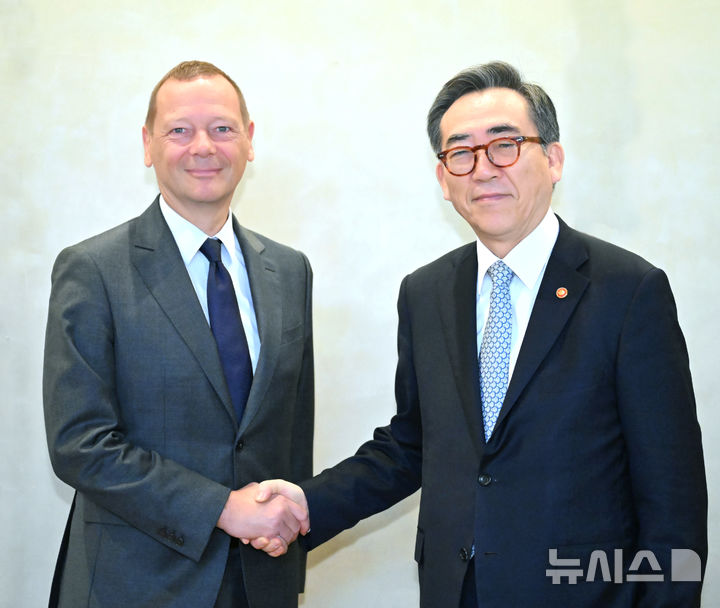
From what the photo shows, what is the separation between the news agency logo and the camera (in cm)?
187

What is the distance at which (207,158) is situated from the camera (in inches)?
91.2

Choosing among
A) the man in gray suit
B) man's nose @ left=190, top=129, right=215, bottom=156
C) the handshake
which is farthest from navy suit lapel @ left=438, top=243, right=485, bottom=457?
man's nose @ left=190, top=129, right=215, bottom=156

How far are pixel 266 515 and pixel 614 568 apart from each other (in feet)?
2.75

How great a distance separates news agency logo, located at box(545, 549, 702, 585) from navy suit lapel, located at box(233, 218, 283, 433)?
823 mm

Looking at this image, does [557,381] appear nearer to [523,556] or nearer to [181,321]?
[523,556]

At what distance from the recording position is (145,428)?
2.19m

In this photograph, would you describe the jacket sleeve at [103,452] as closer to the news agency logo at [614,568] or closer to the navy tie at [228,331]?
the navy tie at [228,331]

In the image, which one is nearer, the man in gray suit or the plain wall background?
the man in gray suit

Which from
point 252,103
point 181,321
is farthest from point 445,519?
point 252,103

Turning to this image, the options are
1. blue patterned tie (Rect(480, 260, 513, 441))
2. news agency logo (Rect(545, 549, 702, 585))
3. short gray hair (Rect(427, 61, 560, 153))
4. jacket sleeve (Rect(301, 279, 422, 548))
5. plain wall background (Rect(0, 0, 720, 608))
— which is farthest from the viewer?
plain wall background (Rect(0, 0, 720, 608))

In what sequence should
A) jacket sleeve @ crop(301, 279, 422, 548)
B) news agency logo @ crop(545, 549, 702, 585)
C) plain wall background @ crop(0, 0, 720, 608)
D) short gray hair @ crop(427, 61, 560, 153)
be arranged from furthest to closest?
plain wall background @ crop(0, 0, 720, 608), jacket sleeve @ crop(301, 279, 422, 548), short gray hair @ crop(427, 61, 560, 153), news agency logo @ crop(545, 549, 702, 585)

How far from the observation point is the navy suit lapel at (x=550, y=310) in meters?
1.95

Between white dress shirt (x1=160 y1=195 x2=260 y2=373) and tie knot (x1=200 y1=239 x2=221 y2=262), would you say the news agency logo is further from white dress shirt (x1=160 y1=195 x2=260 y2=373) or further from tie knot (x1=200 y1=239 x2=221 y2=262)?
tie knot (x1=200 y1=239 x2=221 y2=262)

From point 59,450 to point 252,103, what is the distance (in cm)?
146
